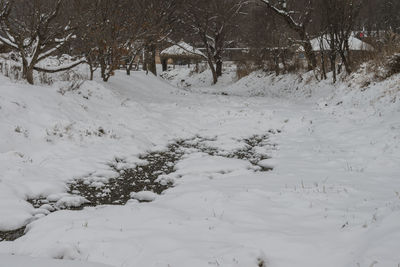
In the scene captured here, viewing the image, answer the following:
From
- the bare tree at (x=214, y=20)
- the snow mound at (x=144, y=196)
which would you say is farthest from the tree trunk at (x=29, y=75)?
the bare tree at (x=214, y=20)

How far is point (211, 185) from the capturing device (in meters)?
5.16

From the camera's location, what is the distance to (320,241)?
10.3ft

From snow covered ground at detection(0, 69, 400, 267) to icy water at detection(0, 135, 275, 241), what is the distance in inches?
7.5

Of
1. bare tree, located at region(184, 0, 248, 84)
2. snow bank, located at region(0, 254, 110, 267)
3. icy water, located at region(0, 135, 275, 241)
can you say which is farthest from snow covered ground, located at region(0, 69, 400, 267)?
bare tree, located at region(184, 0, 248, 84)

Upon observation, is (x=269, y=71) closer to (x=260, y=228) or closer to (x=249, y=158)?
(x=249, y=158)

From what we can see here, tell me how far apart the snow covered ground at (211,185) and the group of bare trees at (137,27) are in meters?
1.82

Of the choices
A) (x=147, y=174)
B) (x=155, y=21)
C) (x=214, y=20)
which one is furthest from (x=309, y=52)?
(x=147, y=174)

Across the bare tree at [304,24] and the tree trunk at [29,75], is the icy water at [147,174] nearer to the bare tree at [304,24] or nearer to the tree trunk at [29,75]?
the tree trunk at [29,75]

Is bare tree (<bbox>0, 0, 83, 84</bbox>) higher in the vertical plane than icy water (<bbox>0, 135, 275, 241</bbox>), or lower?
higher

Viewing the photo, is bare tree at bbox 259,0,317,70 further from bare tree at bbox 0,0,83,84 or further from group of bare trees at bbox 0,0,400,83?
bare tree at bbox 0,0,83,84

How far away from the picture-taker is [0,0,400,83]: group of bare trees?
8.87 m

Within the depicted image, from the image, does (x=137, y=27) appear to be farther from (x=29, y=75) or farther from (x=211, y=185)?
(x=211, y=185)

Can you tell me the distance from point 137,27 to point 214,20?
1365 cm

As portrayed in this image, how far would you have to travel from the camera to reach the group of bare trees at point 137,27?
349 inches
